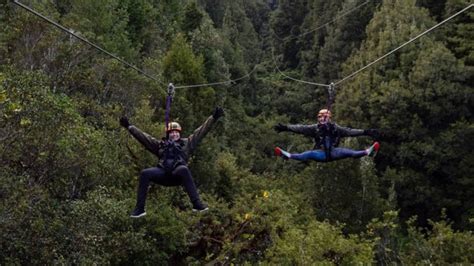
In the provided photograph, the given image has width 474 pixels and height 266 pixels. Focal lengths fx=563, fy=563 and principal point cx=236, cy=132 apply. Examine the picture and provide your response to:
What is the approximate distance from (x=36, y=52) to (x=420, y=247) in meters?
16.6

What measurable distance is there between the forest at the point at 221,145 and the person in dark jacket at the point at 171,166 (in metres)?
1.24

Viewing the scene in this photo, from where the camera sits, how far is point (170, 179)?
28.3 ft

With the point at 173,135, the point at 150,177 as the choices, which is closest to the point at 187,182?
the point at 150,177

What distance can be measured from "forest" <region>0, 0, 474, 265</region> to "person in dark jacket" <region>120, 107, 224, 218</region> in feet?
4.05

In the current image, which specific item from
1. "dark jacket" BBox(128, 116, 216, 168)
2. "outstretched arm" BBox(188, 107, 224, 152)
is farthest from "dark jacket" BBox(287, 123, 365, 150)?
"dark jacket" BBox(128, 116, 216, 168)

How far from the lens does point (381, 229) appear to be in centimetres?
2634

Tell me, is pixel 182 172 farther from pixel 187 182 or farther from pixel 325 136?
pixel 325 136

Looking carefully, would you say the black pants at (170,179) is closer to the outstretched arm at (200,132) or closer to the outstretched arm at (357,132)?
the outstretched arm at (200,132)

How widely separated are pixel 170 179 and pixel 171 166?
9.4 inches

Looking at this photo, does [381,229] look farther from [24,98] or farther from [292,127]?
[24,98]

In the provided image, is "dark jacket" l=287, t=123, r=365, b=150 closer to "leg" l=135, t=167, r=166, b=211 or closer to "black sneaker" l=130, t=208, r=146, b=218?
"leg" l=135, t=167, r=166, b=211

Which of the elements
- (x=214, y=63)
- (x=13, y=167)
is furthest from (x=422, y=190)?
(x=13, y=167)

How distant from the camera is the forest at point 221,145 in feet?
45.5

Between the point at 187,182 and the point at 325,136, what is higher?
the point at 325,136
